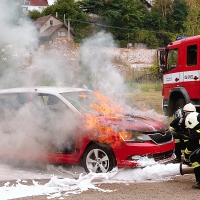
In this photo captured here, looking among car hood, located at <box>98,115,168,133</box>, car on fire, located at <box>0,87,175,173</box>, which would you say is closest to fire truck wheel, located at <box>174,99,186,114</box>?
car on fire, located at <box>0,87,175,173</box>

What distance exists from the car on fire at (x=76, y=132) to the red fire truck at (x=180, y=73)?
476 centimetres

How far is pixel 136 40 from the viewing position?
24.2m

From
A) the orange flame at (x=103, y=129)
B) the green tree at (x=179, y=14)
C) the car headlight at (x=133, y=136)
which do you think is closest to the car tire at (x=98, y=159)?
the orange flame at (x=103, y=129)

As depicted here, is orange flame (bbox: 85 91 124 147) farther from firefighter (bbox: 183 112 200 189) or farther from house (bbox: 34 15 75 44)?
house (bbox: 34 15 75 44)

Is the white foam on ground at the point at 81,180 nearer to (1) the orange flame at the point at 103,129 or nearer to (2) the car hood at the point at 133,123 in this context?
(1) the orange flame at the point at 103,129

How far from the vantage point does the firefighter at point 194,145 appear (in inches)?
231

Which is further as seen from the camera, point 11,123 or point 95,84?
→ point 95,84

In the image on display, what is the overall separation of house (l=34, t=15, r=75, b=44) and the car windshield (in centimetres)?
525

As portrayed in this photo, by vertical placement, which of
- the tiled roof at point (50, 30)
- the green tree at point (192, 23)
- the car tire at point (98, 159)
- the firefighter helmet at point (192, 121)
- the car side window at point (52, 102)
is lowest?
the car tire at point (98, 159)

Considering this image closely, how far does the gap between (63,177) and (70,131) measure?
2.50 ft

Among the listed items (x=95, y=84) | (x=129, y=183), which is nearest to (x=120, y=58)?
(x=95, y=84)

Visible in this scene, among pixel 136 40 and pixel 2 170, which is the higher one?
pixel 136 40

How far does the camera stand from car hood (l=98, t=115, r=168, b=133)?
259 inches

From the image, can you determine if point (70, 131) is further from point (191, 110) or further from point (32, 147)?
point (191, 110)
